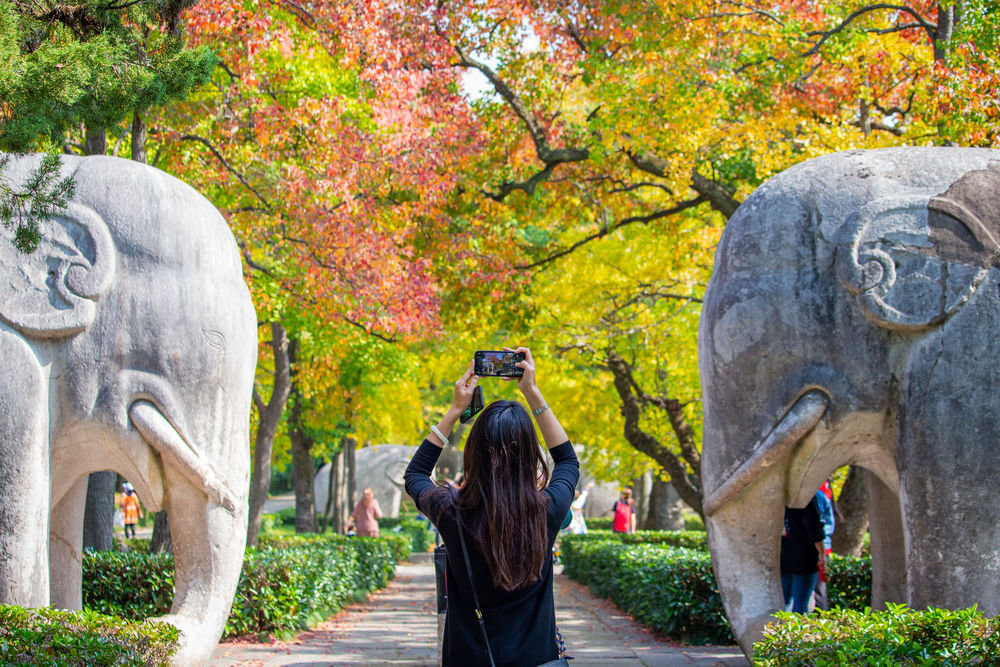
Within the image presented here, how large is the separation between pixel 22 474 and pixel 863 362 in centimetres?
449

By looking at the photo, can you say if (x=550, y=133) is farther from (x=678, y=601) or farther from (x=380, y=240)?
(x=678, y=601)

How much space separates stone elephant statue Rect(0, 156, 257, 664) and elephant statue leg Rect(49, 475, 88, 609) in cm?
66

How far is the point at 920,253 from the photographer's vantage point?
5148 mm

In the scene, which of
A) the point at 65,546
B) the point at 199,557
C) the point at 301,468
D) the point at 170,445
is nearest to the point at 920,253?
the point at 170,445

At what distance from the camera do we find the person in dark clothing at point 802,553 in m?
7.00

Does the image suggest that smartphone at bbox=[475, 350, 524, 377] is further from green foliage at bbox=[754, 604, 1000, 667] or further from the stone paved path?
the stone paved path

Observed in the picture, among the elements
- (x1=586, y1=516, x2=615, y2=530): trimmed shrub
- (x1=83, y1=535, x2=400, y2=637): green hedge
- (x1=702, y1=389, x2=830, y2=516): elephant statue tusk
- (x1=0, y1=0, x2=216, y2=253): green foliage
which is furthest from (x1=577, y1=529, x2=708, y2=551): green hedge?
(x1=586, y1=516, x2=615, y2=530): trimmed shrub

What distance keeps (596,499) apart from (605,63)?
24.2 meters

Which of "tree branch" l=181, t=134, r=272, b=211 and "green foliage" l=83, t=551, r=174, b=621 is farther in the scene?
"tree branch" l=181, t=134, r=272, b=211

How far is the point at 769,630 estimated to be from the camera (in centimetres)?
463

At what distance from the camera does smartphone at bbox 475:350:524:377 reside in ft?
11.6

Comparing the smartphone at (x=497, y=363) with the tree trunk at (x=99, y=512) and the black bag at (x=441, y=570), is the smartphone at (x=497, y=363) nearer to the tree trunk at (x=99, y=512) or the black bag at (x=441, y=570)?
the black bag at (x=441, y=570)

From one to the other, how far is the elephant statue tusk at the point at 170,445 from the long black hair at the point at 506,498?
2.48 metres

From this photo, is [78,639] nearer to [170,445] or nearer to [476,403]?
[170,445]
